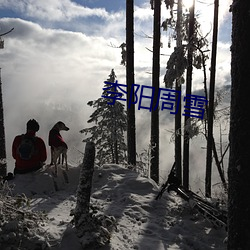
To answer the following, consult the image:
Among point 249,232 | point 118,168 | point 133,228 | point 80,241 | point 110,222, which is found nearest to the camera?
point 249,232

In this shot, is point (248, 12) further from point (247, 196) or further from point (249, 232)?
point (249, 232)

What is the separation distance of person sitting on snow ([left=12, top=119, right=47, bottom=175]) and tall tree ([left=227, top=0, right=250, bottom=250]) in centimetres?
630

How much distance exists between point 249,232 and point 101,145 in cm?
2275

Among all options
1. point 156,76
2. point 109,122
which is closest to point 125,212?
point 156,76

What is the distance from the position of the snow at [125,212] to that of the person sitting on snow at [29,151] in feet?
1.02

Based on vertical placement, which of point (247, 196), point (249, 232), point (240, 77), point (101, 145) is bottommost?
point (101, 145)

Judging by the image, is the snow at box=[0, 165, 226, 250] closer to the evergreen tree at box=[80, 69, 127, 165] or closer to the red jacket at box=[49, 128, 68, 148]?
the red jacket at box=[49, 128, 68, 148]

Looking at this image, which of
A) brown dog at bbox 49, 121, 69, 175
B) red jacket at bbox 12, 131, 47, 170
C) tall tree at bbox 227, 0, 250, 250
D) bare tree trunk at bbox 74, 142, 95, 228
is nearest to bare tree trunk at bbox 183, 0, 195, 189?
brown dog at bbox 49, 121, 69, 175

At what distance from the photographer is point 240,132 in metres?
4.52

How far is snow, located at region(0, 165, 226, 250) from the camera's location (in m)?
5.91

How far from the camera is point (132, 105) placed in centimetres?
1423

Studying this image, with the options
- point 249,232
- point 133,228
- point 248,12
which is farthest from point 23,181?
point 248,12

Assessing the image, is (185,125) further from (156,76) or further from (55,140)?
(55,140)

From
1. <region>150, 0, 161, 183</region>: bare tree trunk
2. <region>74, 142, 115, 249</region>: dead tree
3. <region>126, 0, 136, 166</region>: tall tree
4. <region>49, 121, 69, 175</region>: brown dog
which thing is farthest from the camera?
<region>150, 0, 161, 183</region>: bare tree trunk
